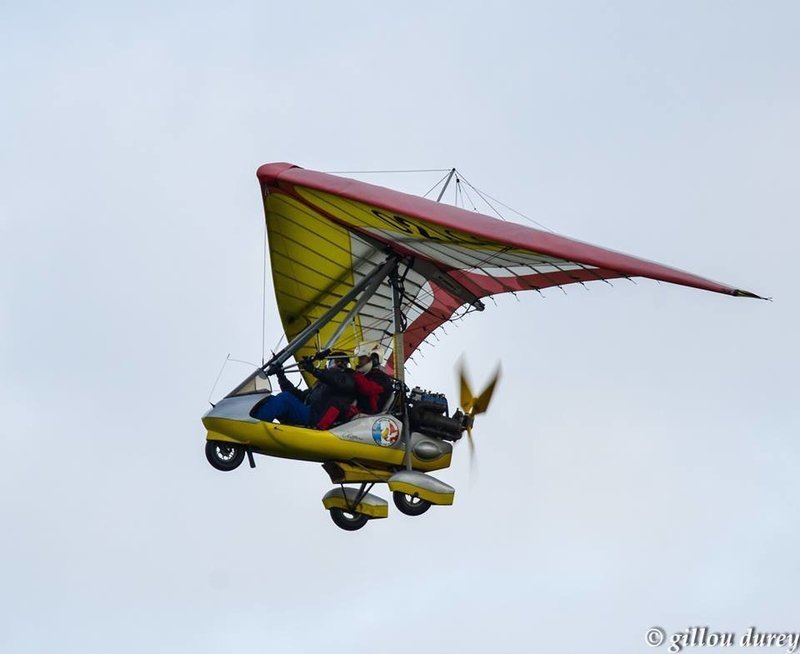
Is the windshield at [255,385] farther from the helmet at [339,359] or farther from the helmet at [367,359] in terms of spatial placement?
the helmet at [367,359]

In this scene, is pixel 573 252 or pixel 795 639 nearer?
pixel 795 639

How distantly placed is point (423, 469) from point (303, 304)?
4.73 metres

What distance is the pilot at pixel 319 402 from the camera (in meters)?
25.8

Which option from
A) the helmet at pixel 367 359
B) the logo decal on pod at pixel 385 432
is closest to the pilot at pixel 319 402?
the helmet at pixel 367 359

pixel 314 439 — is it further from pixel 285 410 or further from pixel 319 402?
pixel 319 402

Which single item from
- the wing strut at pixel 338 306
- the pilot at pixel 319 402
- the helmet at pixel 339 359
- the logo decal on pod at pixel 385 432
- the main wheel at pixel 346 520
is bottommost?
the main wheel at pixel 346 520

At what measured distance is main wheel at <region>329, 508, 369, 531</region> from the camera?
27.1 meters

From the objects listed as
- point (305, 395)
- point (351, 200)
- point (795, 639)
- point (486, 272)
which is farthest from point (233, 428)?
point (795, 639)

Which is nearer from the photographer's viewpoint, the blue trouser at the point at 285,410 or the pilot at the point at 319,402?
the blue trouser at the point at 285,410

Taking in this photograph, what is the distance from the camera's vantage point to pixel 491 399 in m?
26.8

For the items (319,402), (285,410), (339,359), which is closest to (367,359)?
(339,359)

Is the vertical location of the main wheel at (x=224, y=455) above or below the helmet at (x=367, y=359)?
below

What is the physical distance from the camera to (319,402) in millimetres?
26109

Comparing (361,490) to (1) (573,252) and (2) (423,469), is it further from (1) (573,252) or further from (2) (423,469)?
(1) (573,252)
